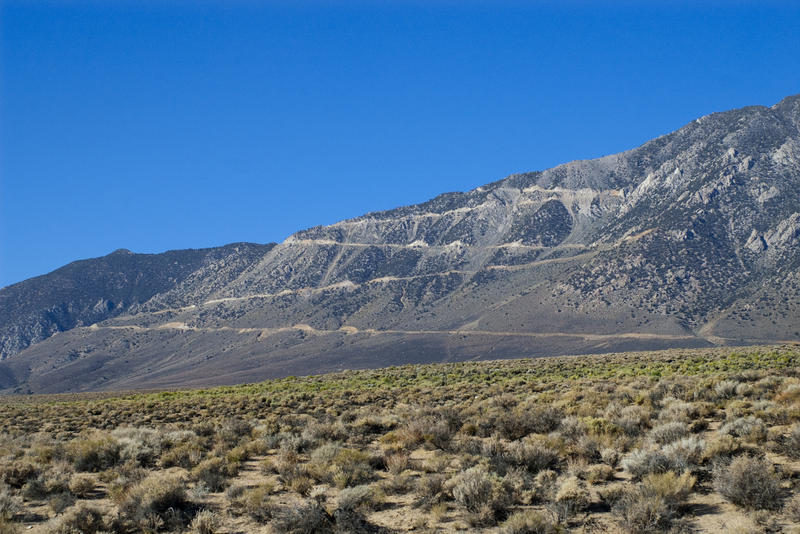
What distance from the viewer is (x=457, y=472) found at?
1245cm

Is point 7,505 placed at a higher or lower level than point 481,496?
higher

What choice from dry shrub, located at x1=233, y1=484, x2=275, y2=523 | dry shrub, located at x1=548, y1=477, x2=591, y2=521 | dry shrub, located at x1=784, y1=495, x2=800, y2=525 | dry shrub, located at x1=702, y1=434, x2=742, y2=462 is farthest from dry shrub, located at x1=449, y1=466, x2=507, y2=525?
dry shrub, located at x1=784, y1=495, x2=800, y2=525

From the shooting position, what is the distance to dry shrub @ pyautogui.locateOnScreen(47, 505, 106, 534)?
10039mm

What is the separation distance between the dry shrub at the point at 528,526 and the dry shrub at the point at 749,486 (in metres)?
2.83

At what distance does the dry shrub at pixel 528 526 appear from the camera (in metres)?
9.05

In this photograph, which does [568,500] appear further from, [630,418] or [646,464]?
[630,418]

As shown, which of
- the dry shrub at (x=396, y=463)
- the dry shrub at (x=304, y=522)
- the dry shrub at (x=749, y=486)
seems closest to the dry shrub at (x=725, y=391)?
the dry shrub at (x=749, y=486)

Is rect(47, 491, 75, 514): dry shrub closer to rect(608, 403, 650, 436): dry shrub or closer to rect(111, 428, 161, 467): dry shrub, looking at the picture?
rect(111, 428, 161, 467): dry shrub

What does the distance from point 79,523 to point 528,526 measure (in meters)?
7.17

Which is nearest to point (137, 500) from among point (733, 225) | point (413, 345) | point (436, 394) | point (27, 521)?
point (27, 521)

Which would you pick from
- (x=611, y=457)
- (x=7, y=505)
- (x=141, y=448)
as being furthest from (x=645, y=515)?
(x=141, y=448)

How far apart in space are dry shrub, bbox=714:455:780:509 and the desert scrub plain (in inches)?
0.8

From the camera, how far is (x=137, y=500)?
11.2 m

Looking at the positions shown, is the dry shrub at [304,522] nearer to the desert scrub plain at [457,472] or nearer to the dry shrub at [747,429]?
the desert scrub plain at [457,472]
